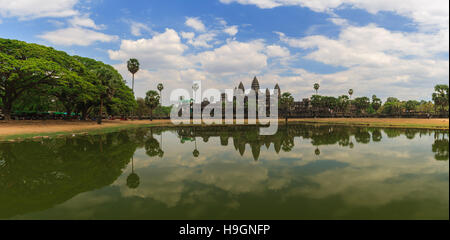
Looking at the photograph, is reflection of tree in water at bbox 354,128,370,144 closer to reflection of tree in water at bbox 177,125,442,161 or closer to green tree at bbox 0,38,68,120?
reflection of tree in water at bbox 177,125,442,161

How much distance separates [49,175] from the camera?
851 cm

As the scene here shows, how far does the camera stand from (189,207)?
5672mm

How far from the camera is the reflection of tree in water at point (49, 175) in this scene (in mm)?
6102

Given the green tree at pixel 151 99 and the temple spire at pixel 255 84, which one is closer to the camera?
the green tree at pixel 151 99

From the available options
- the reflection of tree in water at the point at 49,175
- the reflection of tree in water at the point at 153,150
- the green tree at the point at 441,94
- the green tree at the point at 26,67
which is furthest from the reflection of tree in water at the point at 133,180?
the green tree at the point at 441,94

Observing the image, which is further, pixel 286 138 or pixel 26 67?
pixel 26 67

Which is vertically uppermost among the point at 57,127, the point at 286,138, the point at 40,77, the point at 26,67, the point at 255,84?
the point at 255,84

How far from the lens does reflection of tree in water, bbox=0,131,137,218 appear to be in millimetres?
6102

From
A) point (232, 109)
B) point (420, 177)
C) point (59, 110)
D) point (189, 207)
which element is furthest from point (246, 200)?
point (59, 110)

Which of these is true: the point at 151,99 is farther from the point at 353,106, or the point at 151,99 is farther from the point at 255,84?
the point at 353,106

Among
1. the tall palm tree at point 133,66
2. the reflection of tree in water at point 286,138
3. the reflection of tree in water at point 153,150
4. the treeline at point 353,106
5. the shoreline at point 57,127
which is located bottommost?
the reflection of tree in water at point 153,150

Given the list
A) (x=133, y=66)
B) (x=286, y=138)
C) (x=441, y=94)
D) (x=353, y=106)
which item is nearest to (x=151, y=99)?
(x=133, y=66)

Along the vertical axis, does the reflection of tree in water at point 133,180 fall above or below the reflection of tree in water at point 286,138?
below

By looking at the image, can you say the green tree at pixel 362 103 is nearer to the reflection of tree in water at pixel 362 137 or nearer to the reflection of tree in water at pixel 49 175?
the reflection of tree in water at pixel 362 137
